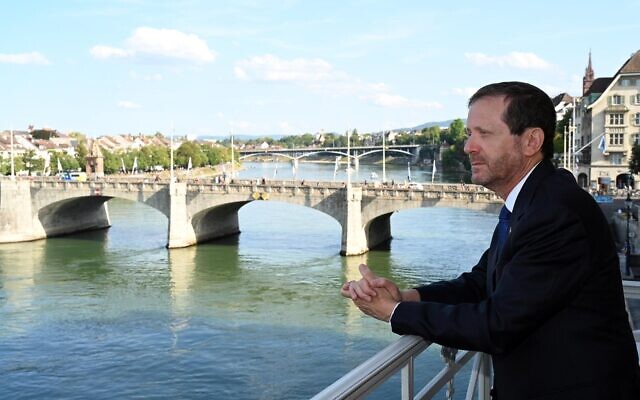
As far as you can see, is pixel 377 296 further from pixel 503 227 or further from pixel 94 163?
pixel 94 163

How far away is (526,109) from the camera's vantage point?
77.5 inches

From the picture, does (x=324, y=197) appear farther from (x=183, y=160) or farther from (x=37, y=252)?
(x=183, y=160)

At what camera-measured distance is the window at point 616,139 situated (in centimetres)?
4856

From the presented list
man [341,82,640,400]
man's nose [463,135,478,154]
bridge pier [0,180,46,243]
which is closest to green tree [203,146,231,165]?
bridge pier [0,180,46,243]

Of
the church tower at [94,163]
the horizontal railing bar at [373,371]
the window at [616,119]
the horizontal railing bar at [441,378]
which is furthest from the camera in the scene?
the church tower at [94,163]

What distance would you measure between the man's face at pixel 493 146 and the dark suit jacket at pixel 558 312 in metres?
0.19

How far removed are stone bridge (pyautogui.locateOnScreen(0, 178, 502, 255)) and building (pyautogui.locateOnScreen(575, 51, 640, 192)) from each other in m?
17.0

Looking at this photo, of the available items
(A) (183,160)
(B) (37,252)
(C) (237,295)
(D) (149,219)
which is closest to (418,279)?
(C) (237,295)

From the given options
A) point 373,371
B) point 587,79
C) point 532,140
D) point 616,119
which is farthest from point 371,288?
point 587,79

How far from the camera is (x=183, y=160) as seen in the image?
100 meters

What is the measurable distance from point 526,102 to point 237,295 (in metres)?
24.4

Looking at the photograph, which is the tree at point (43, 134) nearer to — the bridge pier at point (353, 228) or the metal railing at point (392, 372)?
the bridge pier at point (353, 228)

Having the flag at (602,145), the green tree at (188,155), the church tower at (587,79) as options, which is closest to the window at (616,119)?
the flag at (602,145)

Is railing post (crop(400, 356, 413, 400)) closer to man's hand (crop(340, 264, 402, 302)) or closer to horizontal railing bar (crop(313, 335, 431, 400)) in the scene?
horizontal railing bar (crop(313, 335, 431, 400))
